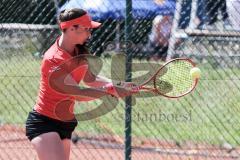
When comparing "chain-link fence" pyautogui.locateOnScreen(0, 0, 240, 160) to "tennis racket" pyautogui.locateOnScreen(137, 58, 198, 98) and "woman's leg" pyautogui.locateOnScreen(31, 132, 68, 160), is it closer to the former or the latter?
"tennis racket" pyautogui.locateOnScreen(137, 58, 198, 98)

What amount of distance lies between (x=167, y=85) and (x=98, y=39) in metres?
2.42

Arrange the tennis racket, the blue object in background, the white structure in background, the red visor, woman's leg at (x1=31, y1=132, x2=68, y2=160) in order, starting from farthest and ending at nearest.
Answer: the blue object in background, the white structure in background, the tennis racket, the red visor, woman's leg at (x1=31, y1=132, x2=68, y2=160)

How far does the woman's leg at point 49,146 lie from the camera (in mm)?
4543

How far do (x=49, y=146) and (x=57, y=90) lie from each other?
15.4 inches

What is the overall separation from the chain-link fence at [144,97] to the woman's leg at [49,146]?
2118mm

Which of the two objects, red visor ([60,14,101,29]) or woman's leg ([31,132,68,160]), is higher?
red visor ([60,14,101,29])

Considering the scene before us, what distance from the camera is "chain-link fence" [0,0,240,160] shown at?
7.02m

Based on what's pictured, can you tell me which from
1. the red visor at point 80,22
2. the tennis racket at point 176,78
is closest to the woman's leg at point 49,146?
the red visor at point 80,22

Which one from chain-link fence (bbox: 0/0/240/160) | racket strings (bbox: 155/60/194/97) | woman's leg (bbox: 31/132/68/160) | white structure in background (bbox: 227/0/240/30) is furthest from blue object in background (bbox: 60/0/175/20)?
woman's leg (bbox: 31/132/68/160)

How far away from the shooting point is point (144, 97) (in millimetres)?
7852

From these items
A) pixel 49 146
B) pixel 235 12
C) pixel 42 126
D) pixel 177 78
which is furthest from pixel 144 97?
pixel 49 146

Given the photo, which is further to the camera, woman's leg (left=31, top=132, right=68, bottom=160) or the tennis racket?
the tennis racket

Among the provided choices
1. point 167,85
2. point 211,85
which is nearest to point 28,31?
point 211,85

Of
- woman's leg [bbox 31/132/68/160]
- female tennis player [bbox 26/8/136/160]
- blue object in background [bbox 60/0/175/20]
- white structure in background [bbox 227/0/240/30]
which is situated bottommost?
blue object in background [bbox 60/0/175/20]
